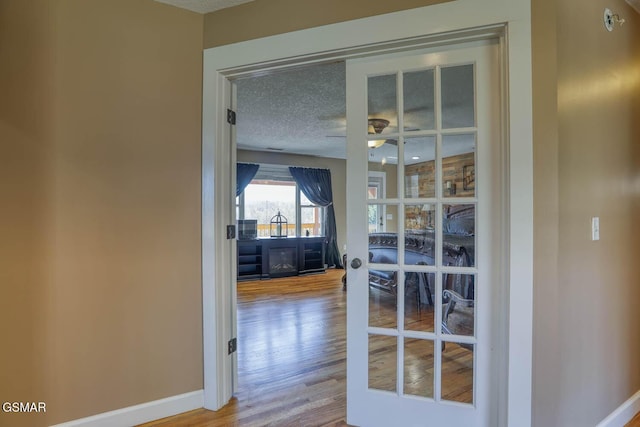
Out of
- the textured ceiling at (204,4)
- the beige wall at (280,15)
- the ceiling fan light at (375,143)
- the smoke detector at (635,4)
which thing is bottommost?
the ceiling fan light at (375,143)

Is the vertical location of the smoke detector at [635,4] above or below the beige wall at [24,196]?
above

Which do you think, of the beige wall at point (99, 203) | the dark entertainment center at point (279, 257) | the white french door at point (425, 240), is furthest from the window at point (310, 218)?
the white french door at point (425, 240)

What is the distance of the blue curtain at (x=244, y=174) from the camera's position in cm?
653

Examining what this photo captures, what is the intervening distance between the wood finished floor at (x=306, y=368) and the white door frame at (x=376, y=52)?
0.19 metres

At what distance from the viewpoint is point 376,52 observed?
1730mm

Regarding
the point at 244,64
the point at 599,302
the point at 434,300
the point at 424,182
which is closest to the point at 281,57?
the point at 244,64

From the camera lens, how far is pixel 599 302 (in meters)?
1.71

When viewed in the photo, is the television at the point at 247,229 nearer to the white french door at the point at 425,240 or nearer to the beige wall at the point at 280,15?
the beige wall at the point at 280,15

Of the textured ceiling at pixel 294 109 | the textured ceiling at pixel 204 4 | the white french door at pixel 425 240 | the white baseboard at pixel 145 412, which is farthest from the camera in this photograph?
the textured ceiling at pixel 294 109

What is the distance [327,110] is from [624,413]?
11.8 ft

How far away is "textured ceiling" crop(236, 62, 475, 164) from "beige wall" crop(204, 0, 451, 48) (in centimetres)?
24

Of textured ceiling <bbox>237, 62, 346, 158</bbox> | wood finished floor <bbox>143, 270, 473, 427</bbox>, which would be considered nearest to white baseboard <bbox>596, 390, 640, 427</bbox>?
wood finished floor <bbox>143, 270, 473, 427</bbox>

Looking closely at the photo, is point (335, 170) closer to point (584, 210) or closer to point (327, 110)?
point (327, 110)

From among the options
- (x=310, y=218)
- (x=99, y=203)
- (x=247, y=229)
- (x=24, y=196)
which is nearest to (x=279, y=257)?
(x=247, y=229)
